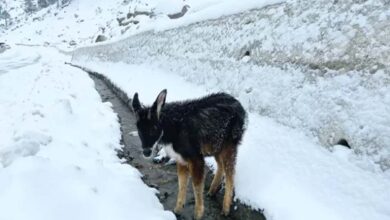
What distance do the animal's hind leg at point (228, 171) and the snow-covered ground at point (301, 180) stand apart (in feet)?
0.75

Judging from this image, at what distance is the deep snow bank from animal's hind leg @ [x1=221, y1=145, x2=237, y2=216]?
1.60 m

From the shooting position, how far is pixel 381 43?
686 cm

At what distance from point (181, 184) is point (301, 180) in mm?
2005

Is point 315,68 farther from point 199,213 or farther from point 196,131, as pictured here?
point 199,213

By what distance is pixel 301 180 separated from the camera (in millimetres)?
6676

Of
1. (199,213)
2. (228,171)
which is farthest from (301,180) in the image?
(199,213)

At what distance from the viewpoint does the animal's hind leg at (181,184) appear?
7141 mm

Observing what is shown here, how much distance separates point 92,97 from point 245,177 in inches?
444

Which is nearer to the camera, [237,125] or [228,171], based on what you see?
[228,171]

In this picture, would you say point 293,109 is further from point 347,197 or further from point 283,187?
point 347,197

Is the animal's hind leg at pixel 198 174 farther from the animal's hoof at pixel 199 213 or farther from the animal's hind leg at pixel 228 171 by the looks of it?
the animal's hind leg at pixel 228 171

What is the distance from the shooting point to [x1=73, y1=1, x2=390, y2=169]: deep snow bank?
6621mm

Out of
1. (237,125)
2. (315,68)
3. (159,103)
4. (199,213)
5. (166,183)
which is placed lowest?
(166,183)

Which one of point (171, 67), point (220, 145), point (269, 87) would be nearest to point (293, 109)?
point (269, 87)
